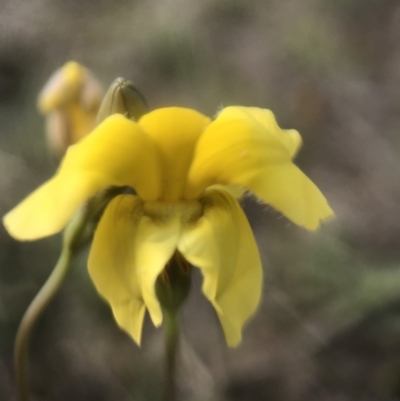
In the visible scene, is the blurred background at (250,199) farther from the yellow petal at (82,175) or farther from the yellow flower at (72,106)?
the yellow petal at (82,175)

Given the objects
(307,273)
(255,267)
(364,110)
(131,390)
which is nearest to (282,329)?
(307,273)

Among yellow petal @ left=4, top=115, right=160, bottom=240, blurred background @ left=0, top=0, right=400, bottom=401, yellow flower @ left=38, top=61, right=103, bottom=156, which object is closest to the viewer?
yellow petal @ left=4, top=115, right=160, bottom=240

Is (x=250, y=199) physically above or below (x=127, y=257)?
below

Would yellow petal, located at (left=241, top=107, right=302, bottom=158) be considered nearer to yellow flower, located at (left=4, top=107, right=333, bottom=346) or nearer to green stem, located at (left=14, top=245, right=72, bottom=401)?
yellow flower, located at (left=4, top=107, right=333, bottom=346)

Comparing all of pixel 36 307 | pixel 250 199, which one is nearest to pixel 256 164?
pixel 36 307

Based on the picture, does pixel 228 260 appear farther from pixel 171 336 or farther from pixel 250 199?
pixel 250 199

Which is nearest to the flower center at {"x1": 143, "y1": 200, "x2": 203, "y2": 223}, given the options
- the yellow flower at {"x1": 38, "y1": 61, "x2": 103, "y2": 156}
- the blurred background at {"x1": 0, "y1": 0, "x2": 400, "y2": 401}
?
the yellow flower at {"x1": 38, "y1": 61, "x2": 103, "y2": 156}

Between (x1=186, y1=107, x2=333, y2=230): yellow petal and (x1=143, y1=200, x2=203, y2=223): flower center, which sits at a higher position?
(x1=186, y1=107, x2=333, y2=230): yellow petal
